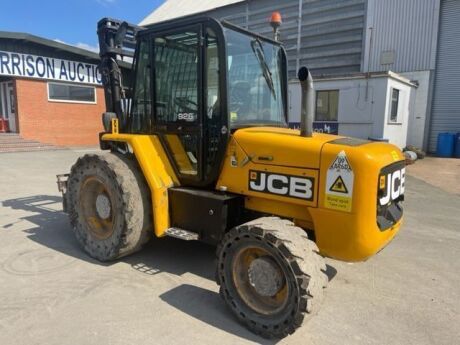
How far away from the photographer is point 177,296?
3.64 metres

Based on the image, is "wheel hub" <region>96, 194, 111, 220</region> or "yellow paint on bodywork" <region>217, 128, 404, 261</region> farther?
"wheel hub" <region>96, 194, 111, 220</region>

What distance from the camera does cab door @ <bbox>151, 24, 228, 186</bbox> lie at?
3729mm

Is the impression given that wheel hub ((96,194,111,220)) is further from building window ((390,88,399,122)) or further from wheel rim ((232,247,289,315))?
building window ((390,88,399,122))

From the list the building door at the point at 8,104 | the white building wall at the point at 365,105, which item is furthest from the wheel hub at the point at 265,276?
the building door at the point at 8,104

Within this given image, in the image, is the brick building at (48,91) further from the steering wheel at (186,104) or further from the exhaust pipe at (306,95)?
the exhaust pipe at (306,95)

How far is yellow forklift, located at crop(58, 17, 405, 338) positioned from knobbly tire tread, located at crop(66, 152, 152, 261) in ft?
0.05

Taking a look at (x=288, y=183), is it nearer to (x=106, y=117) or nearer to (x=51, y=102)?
(x=106, y=117)

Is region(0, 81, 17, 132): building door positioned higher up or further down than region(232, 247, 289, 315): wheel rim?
higher up

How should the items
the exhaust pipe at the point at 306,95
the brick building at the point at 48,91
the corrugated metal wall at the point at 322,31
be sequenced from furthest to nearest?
the corrugated metal wall at the point at 322,31
the brick building at the point at 48,91
the exhaust pipe at the point at 306,95

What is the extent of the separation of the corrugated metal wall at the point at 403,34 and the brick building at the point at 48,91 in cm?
1396

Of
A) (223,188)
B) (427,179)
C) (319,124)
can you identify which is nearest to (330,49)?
(319,124)

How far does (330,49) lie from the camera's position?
64.9ft

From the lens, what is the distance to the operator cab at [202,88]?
146 inches

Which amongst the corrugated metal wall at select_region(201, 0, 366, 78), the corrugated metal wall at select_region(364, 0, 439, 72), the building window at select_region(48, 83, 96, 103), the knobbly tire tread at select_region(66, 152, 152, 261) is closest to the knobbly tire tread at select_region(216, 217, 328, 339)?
the knobbly tire tread at select_region(66, 152, 152, 261)
